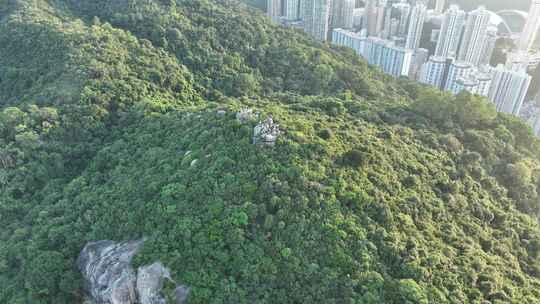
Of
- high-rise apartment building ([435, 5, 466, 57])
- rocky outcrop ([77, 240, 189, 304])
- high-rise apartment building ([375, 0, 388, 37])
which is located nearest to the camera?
rocky outcrop ([77, 240, 189, 304])

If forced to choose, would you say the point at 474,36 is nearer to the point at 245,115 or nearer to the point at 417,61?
the point at 417,61

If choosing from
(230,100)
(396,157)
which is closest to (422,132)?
(396,157)

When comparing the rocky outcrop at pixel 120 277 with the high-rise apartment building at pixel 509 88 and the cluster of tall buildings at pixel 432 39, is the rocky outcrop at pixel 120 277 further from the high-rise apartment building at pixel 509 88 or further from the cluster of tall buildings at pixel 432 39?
the high-rise apartment building at pixel 509 88

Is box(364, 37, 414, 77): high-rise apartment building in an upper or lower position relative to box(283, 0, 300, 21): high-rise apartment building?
lower

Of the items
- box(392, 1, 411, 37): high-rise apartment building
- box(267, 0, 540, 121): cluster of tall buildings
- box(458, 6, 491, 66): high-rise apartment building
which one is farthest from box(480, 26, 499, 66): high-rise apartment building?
box(392, 1, 411, 37): high-rise apartment building

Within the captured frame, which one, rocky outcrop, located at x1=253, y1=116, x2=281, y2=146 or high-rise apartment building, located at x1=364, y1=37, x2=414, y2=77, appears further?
high-rise apartment building, located at x1=364, y1=37, x2=414, y2=77

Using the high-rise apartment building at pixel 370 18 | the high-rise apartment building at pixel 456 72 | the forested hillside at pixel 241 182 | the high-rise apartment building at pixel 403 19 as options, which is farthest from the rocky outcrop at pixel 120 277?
the high-rise apartment building at pixel 370 18

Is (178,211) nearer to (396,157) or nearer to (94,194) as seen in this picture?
(94,194)

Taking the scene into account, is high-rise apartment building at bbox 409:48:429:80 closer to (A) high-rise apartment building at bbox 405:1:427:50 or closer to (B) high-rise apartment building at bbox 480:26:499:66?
(A) high-rise apartment building at bbox 405:1:427:50
